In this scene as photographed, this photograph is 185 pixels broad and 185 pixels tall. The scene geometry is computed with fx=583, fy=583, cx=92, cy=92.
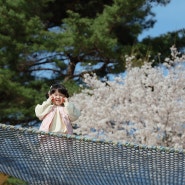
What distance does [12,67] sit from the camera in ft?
38.1

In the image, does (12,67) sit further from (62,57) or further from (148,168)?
(148,168)

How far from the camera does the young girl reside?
A: 353 centimetres

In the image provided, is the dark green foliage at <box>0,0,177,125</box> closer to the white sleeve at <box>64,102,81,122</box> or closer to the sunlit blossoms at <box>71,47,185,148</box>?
the sunlit blossoms at <box>71,47,185,148</box>

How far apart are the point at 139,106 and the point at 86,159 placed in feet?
23.8

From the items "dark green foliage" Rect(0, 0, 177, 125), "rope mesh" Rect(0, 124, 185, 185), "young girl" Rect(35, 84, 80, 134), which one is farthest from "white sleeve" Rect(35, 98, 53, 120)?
"dark green foliage" Rect(0, 0, 177, 125)

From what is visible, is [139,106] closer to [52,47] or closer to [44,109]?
[52,47]

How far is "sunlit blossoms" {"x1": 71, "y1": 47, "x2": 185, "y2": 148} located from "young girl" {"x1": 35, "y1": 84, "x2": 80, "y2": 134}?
5.55 meters

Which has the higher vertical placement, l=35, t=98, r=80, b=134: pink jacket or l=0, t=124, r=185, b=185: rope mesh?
l=35, t=98, r=80, b=134: pink jacket

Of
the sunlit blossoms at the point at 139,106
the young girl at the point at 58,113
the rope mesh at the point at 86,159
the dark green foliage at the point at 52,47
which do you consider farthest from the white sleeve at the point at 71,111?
the dark green foliage at the point at 52,47

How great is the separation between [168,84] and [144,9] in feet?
9.03

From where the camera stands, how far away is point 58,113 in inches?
141

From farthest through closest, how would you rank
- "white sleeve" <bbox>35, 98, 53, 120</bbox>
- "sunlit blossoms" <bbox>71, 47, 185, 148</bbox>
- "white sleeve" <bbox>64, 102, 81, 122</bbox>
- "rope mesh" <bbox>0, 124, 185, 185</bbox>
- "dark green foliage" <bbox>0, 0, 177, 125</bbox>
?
"dark green foliage" <bbox>0, 0, 177, 125</bbox>
"sunlit blossoms" <bbox>71, 47, 185, 148</bbox>
"white sleeve" <bbox>35, 98, 53, 120</bbox>
"white sleeve" <bbox>64, 102, 81, 122</bbox>
"rope mesh" <bbox>0, 124, 185, 185</bbox>

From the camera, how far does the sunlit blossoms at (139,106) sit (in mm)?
9531

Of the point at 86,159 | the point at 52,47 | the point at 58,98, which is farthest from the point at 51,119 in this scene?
the point at 52,47
